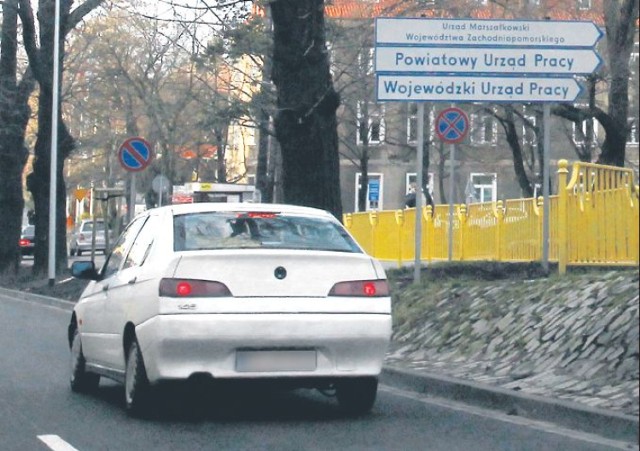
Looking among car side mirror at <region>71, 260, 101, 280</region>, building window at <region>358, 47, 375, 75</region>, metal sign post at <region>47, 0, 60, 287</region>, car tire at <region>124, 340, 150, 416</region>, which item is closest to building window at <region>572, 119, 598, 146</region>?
building window at <region>358, 47, 375, 75</region>

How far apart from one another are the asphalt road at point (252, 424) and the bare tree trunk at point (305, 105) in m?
6.38

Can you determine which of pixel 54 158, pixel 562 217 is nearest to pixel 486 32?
pixel 562 217

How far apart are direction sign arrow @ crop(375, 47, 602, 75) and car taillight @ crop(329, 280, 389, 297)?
6.94m

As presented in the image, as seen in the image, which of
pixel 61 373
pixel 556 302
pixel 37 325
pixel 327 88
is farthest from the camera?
pixel 37 325

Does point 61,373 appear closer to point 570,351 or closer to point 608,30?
point 570,351

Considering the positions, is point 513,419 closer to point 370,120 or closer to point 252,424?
point 252,424

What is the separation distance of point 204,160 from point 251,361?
203ft

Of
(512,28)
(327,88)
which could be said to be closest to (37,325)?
(327,88)

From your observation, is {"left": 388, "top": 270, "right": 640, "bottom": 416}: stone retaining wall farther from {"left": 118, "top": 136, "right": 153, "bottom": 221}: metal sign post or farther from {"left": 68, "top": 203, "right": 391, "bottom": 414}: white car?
{"left": 118, "top": 136, "right": 153, "bottom": 221}: metal sign post

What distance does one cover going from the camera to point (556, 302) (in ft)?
42.2

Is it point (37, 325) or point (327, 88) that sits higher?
point (327, 88)

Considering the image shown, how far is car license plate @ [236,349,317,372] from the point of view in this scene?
956 cm

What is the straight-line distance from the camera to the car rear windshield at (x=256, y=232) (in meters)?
10.0

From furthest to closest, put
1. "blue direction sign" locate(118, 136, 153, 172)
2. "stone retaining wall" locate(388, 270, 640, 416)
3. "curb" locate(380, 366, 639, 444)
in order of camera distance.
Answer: "blue direction sign" locate(118, 136, 153, 172) < "stone retaining wall" locate(388, 270, 640, 416) < "curb" locate(380, 366, 639, 444)
